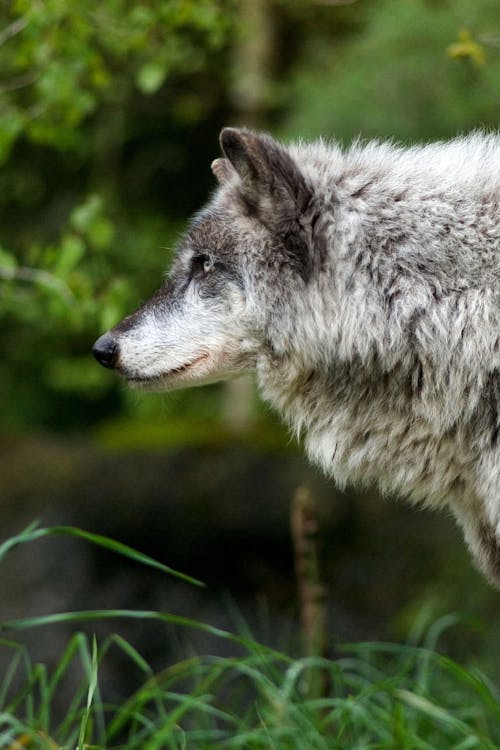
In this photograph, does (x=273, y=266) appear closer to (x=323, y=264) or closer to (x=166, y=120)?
(x=323, y=264)

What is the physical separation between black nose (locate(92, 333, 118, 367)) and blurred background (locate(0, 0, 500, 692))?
507 millimetres

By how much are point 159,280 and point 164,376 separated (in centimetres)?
578

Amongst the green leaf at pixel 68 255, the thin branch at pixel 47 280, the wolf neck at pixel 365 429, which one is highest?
the green leaf at pixel 68 255

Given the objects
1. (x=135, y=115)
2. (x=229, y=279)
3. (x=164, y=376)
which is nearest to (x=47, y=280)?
(x=164, y=376)

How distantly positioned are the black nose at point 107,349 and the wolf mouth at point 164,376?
78 millimetres

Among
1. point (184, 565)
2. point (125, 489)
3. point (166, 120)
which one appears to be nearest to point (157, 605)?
point (184, 565)

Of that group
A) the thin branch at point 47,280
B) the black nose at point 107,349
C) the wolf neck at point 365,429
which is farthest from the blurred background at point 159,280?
the wolf neck at point 365,429

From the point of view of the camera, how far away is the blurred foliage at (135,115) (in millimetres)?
4199

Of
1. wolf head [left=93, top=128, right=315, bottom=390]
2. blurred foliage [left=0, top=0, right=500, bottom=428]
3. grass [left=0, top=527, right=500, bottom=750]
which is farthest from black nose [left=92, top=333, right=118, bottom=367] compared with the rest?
grass [left=0, top=527, right=500, bottom=750]

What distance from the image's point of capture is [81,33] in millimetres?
4160

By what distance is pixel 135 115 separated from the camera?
9586mm

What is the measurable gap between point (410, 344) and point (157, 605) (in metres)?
3.88

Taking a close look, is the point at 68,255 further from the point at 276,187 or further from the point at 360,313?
the point at 360,313

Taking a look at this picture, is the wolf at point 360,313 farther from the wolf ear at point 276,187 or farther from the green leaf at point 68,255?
the green leaf at point 68,255
